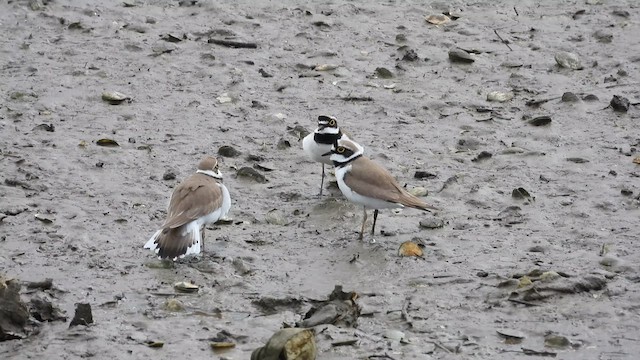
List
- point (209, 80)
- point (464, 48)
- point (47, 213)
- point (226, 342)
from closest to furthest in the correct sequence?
point (226, 342), point (47, 213), point (209, 80), point (464, 48)

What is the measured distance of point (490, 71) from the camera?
12039mm

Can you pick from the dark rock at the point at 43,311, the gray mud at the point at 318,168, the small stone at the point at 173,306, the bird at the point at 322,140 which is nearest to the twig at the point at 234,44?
the gray mud at the point at 318,168

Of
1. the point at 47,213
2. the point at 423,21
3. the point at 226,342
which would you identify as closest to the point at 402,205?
the point at 226,342

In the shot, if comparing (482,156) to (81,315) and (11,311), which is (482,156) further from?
(11,311)

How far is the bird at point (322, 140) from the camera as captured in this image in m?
9.48

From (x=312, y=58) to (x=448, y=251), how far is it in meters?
4.35

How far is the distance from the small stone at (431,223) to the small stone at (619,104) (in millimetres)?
3081

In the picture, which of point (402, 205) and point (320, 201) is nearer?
point (402, 205)

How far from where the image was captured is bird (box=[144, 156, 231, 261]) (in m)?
8.10

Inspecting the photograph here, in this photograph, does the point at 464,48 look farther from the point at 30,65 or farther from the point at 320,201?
the point at 30,65

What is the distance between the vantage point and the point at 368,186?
28.5 feet

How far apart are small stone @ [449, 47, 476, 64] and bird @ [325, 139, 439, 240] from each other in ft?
11.1

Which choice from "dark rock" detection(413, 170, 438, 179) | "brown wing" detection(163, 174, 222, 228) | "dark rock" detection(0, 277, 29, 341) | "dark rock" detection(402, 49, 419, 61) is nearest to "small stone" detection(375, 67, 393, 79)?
"dark rock" detection(402, 49, 419, 61)

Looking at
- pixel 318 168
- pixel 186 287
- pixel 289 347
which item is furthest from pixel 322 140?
pixel 289 347
